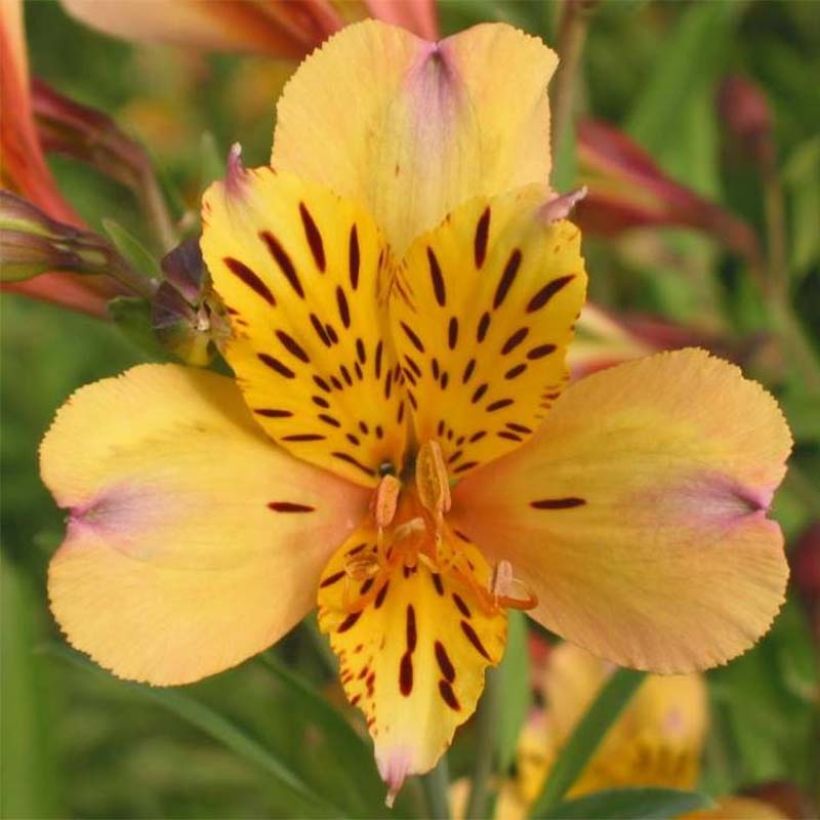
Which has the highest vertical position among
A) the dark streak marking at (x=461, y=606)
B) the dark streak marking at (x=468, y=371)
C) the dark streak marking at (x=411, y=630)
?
the dark streak marking at (x=468, y=371)

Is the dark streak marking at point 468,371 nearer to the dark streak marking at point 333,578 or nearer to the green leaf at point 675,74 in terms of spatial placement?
the dark streak marking at point 333,578

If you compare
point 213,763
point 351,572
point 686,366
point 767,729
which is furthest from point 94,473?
point 213,763

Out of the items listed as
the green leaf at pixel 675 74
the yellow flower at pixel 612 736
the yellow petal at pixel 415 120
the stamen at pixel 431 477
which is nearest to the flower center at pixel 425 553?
the stamen at pixel 431 477

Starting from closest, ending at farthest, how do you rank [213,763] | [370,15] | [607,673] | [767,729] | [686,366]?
[686,366]
[370,15]
[607,673]
[767,729]
[213,763]

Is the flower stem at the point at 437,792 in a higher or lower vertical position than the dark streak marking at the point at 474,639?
lower

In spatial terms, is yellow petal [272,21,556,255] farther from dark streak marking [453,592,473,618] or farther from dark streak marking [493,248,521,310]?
dark streak marking [453,592,473,618]

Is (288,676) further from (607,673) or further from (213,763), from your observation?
(213,763)
